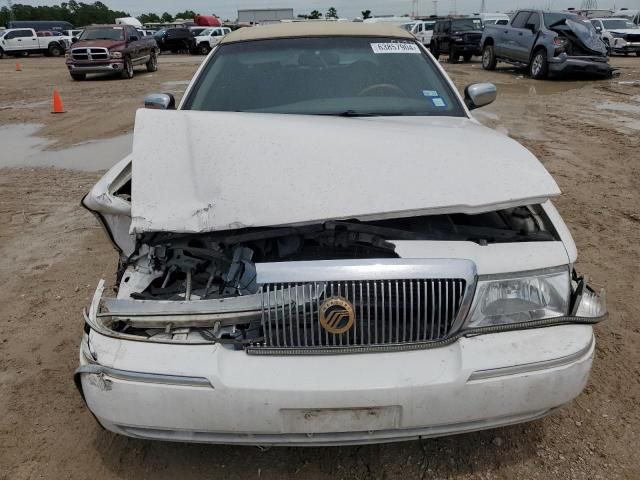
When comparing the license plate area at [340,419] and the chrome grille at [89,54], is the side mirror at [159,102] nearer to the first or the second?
the license plate area at [340,419]

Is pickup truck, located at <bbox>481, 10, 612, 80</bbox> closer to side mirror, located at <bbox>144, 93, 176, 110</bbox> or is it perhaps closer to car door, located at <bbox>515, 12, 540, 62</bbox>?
car door, located at <bbox>515, 12, 540, 62</bbox>

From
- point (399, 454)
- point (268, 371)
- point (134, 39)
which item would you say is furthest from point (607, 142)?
point (134, 39)

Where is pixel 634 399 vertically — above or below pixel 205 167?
below

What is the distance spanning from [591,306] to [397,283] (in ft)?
2.73

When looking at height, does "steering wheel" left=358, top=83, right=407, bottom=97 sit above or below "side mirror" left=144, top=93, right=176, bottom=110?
above

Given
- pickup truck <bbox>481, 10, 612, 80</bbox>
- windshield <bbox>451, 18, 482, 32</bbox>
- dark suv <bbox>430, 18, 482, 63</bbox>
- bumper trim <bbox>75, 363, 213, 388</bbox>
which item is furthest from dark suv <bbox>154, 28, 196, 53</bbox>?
bumper trim <bbox>75, 363, 213, 388</bbox>

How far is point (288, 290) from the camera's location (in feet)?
6.09

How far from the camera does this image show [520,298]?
1.97 m

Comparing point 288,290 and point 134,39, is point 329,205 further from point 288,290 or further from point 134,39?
point 134,39

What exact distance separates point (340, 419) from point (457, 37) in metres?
21.5

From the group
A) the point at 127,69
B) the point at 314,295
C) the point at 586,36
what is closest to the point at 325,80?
the point at 314,295

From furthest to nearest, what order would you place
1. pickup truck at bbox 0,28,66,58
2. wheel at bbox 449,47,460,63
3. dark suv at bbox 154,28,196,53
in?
dark suv at bbox 154,28,196,53 → pickup truck at bbox 0,28,66,58 → wheel at bbox 449,47,460,63

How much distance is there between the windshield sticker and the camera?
3539 mm

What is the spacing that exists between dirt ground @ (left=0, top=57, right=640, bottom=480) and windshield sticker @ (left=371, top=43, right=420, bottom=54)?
2003 millimetres
